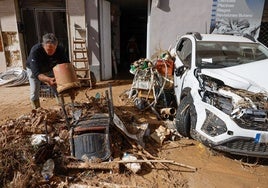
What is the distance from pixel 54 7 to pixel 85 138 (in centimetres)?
574

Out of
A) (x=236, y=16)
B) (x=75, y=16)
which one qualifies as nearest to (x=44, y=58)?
(x=75, y=16)

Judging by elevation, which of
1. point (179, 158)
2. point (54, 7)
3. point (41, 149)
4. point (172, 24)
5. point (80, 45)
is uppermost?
point (54, 7)

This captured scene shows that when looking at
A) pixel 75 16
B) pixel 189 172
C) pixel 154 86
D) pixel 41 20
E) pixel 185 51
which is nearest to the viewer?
pixel 189 172

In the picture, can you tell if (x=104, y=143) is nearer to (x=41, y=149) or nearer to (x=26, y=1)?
(x=41, y=149)

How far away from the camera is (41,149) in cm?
335

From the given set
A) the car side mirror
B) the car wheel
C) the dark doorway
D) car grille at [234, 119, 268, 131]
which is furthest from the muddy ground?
the dark doorway

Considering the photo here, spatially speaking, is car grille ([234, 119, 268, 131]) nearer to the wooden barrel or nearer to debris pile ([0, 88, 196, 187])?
debris pile ([0, 88, 196, 187])

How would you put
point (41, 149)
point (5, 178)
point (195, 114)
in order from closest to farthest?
point (5, 178)
point (41, 149)
point (195, 114)

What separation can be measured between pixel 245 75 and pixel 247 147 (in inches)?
45.5

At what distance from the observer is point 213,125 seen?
3.32 metres

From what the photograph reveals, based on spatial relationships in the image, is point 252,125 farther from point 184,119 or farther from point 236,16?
point 236,16

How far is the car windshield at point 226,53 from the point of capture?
14.2 feet

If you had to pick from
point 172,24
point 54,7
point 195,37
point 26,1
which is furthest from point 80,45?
point 195,37

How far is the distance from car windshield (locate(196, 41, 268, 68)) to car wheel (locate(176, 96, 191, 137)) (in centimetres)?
77
